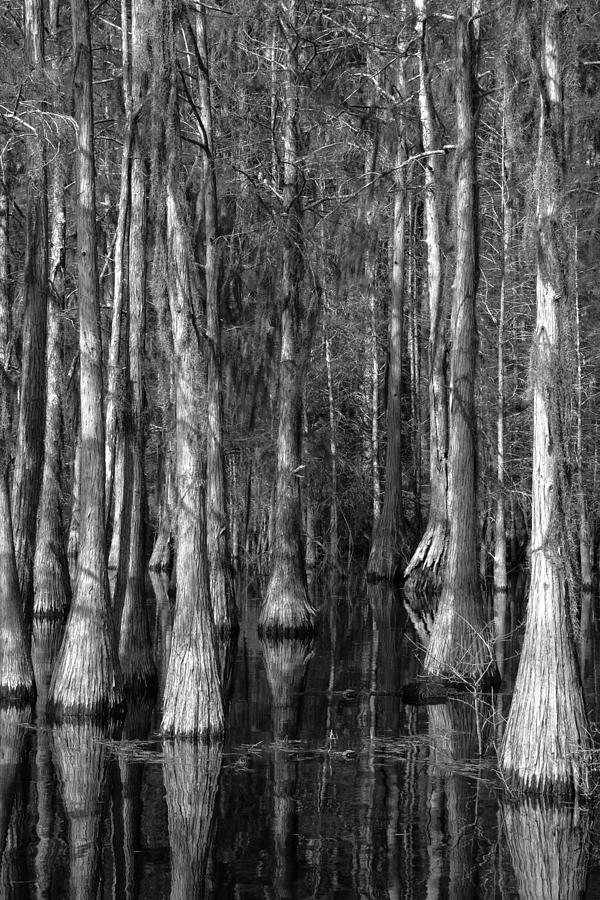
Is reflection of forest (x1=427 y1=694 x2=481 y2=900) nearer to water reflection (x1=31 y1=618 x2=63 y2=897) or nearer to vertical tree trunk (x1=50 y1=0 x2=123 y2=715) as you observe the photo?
water reflection (x1=31 y1=618 x2=63 y2=897)

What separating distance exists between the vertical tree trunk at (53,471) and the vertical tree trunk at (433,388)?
20.9ft

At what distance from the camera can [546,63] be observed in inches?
368

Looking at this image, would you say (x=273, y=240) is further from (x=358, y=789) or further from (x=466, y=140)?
(x=358, y=789)

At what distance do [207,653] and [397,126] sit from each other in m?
16.4

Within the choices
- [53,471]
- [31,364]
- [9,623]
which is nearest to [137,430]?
[9,623]

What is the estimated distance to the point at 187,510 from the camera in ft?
33.4

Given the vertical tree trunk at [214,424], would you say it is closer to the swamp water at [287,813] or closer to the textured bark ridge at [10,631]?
the swamp water at [287,813]

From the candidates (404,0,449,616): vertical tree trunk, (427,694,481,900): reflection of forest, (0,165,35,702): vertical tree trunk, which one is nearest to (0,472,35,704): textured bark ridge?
(0,165,35,702): vertical tree trunk

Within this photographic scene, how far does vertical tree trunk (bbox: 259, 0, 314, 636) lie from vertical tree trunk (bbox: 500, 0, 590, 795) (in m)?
9.02

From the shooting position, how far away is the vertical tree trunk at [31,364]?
14422 millimetres

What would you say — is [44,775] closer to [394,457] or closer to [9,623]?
[9,623]

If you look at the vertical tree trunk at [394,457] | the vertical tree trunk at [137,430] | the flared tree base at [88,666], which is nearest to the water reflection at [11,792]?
the flared tree base at [88,666]

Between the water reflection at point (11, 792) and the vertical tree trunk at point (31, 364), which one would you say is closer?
the water reflection at point (11, 792)

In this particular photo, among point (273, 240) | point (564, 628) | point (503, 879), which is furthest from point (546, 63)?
point (273, 240)
